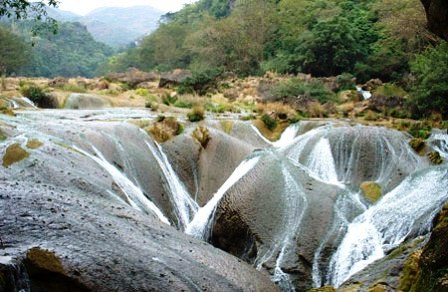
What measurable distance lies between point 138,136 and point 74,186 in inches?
225

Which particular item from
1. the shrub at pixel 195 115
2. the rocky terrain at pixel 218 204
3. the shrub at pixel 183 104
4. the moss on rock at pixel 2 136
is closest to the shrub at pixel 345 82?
the rocky terrain at pixel 218 204

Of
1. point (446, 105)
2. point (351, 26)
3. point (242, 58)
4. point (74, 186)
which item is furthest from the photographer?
point (242, 58)

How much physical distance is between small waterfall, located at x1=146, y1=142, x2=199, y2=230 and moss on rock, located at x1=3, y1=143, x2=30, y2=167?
4565mm

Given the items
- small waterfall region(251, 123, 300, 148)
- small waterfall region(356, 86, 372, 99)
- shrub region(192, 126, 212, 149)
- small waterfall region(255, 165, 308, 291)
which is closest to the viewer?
small waterfall region(255, 165, 308, 291)

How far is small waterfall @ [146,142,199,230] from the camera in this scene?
545 inches

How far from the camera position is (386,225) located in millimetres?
12109

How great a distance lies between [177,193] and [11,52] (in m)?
51.9

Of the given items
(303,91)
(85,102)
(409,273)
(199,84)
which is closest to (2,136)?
(409,273)

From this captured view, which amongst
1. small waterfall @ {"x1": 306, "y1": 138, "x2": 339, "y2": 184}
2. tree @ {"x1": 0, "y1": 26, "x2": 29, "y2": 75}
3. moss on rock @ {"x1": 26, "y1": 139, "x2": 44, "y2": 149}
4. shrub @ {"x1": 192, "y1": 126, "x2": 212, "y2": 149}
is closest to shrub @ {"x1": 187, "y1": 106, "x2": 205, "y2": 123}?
shrub @ {"x1": 192, "y1": 126, "x2": 212, "y2": 149}

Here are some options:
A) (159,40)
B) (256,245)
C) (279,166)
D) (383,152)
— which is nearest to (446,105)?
(383,152)

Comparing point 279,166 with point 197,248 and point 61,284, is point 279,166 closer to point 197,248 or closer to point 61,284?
point 197,248

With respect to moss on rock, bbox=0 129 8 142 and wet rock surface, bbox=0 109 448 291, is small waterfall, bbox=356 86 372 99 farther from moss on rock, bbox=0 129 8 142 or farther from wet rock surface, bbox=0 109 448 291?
moss on rock, bbox=0 129 8 142

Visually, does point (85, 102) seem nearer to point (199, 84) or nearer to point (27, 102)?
point (27, 102)

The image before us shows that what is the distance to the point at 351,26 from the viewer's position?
133ft
